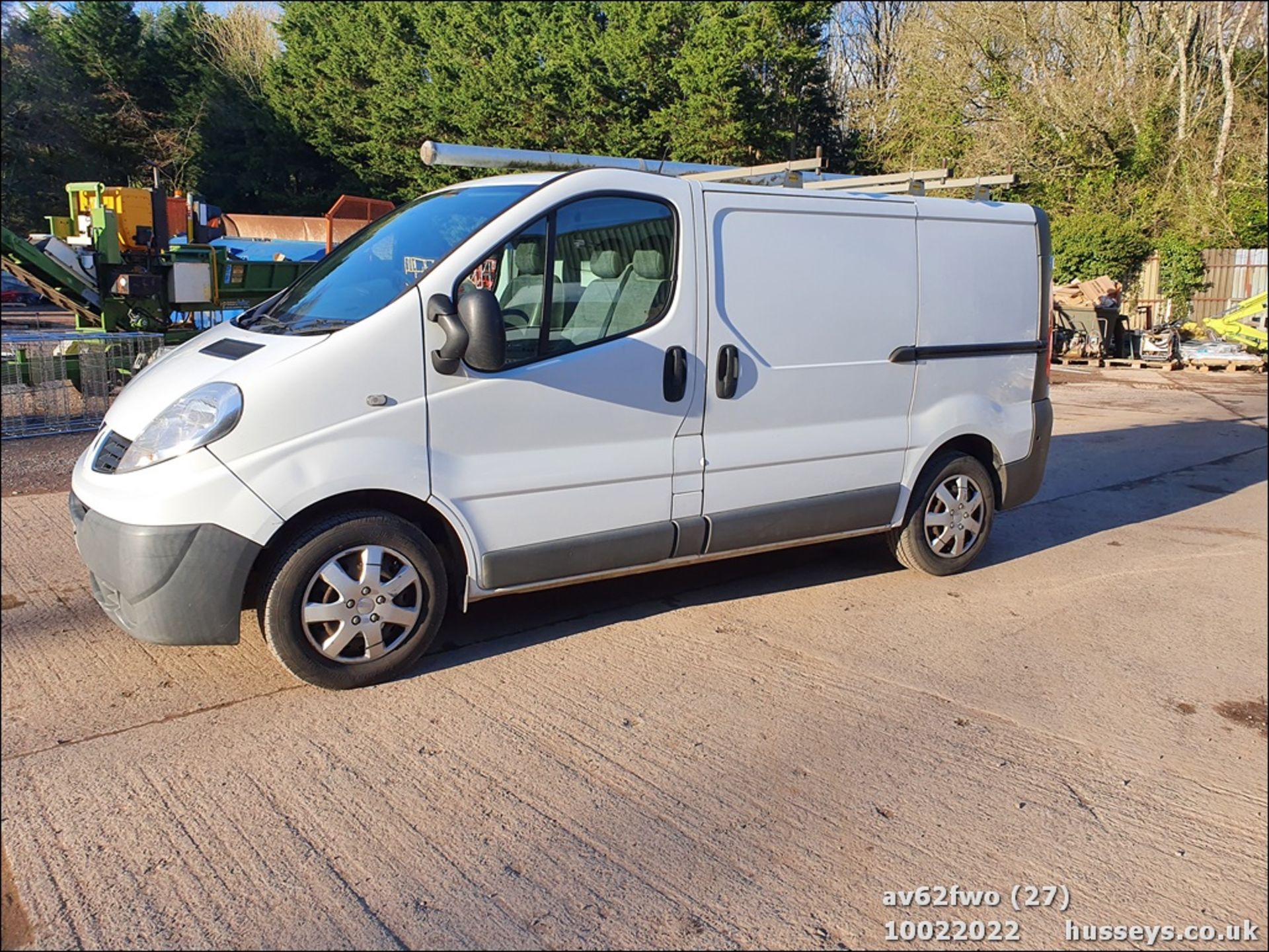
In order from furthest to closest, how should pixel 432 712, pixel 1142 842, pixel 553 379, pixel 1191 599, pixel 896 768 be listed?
pixel 1191 599
pixel 553 379
pixel 432 712
pixel 896 768
pixel 1142 842

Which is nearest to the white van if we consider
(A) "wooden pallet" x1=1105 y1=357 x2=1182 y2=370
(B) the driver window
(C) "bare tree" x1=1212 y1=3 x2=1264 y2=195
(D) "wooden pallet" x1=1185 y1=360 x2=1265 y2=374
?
(B) the driver window

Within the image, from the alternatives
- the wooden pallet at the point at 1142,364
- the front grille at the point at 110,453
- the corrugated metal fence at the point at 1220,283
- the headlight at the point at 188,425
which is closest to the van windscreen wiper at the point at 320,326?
the headlight at the point at 188,425

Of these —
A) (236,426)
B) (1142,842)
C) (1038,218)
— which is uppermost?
(1038,218)

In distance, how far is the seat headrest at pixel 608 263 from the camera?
4578 millimetres

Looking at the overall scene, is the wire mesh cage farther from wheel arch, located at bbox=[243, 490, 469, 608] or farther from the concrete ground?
wheel arch, located at bbox=[243, 490, 469, 608]

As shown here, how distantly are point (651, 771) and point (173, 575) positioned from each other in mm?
1884

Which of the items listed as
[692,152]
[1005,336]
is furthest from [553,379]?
[692,152]

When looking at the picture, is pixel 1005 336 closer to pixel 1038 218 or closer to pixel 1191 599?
pixel 1038 218

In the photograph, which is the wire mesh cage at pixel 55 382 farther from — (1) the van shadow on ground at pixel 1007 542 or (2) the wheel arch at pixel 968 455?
(2) the wheel arch at pixel 968 455

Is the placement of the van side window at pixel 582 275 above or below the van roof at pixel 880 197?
below

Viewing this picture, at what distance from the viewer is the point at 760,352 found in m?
5.00

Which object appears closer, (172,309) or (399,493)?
(399,493)

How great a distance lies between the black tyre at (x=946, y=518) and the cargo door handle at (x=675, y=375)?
6.03ft

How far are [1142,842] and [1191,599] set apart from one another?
288 centimetres
